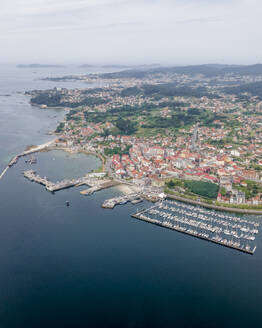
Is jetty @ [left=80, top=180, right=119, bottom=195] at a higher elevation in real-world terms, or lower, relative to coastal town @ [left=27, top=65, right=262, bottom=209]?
lower

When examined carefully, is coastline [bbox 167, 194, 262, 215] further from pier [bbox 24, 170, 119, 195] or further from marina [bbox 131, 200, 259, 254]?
pier [bbox 24, 170, 119, 195]

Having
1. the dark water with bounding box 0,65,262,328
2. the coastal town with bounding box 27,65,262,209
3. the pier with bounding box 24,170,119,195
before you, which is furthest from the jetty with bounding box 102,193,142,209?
the pier with bounding box 24,170,119,195

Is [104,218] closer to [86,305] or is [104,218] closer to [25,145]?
[86,305]

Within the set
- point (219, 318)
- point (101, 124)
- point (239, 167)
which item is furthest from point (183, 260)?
point (101, 124)

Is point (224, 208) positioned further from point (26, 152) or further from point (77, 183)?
point (26, 152)

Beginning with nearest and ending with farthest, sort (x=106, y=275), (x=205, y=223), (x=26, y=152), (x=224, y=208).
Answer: (x=106, y=275) → (x=205, y=223) → (x=224, y=208) → (x=26, y=152)

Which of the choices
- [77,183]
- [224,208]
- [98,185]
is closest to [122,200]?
[98,185]

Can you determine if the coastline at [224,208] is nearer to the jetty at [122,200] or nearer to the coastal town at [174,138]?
the coastal town at [174,138]
